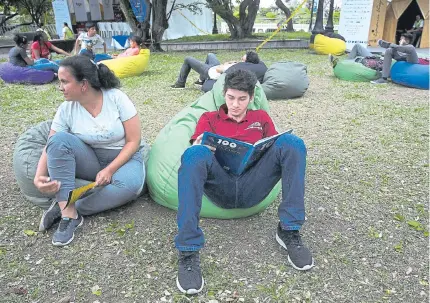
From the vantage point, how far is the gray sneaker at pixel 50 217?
8.52 feet

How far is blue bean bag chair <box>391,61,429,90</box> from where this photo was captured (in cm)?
691

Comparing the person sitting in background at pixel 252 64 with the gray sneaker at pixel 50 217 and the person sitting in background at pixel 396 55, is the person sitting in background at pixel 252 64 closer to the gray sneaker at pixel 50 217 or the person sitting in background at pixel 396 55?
the person sitting in background at pixel 396 55

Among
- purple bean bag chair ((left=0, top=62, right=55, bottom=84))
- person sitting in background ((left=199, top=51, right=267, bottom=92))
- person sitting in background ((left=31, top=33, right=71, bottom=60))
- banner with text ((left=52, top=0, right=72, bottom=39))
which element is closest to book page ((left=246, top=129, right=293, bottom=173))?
person sitting in background ((left=199, top=51, right=267, bottom=92))

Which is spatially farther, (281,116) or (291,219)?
(281,116)

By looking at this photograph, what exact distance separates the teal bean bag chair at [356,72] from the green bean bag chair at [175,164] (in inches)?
210

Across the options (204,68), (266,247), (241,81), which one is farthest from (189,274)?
(204,68)

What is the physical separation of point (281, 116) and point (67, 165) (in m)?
3.70

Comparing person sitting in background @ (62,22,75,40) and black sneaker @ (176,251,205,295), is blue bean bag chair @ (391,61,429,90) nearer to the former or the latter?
black sneaker @ (176,251,205,295)

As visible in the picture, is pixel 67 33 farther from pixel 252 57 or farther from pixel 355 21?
pixel 252 57

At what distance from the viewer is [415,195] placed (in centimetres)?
313

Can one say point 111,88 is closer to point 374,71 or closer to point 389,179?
point 389,179

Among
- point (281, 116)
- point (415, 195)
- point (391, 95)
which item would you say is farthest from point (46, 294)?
point (391, 95)

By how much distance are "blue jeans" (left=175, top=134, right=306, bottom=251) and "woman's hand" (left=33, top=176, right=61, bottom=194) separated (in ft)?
2.86

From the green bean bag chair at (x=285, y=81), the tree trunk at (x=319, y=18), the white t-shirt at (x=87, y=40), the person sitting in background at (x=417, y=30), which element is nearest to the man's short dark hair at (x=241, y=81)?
the green bean bag chair at (x=285, y=81)
